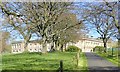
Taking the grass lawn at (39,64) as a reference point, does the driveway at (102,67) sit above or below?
below

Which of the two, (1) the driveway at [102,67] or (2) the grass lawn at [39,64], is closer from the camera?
(2) the grass lawn at [39,64]

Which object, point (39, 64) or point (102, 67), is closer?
point (102, 67)

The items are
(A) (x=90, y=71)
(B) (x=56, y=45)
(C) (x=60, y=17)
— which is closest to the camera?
(A) (x=90, y=71)

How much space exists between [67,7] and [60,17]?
11.0 ft

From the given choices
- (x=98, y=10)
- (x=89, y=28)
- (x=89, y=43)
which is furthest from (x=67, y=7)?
(x=89, y=43)

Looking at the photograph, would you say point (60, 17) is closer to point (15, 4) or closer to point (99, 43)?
point (15, 4)

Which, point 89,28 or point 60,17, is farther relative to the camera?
point 89,28

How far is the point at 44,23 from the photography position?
1261 inches

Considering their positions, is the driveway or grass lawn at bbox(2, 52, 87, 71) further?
the driveway

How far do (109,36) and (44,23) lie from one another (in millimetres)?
23787

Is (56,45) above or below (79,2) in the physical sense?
below

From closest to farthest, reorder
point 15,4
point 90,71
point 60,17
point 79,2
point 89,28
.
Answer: point 90,71 → point 15,4 → point 79,2 → point 60,17 → point 89,28

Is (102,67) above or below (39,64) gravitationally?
below

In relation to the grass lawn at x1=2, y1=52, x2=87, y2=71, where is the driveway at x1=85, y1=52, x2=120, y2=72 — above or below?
below
